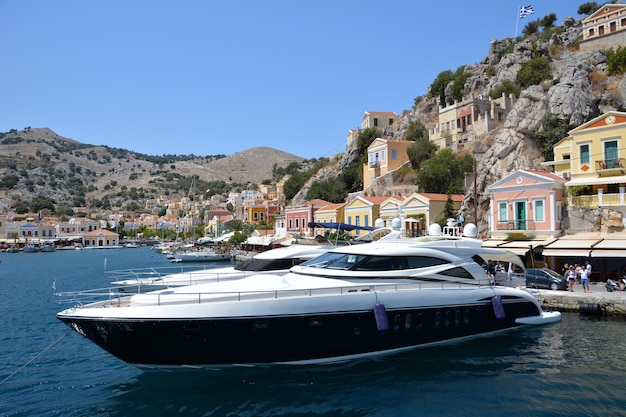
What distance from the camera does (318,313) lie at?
35.4 feet

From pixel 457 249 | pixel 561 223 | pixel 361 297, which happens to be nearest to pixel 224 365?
pixel 361 297

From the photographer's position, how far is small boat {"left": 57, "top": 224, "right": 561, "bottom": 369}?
10227 millimetres

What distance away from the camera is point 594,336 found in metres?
14.7

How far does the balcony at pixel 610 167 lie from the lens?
81.6 feet

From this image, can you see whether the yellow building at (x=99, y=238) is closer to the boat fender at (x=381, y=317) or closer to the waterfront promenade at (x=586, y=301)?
the waterfront promenade at (x=586, y=301)

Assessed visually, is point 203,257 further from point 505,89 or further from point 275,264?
point 505,89

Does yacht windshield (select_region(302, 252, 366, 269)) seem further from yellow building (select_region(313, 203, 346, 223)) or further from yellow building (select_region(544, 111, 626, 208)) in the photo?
yellow building (select_region(313, 203, 346, 223))

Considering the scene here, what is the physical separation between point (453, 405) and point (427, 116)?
6682 cm

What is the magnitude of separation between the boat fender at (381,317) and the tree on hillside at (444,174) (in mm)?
36305

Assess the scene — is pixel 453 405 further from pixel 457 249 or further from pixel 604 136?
pixel 604 136

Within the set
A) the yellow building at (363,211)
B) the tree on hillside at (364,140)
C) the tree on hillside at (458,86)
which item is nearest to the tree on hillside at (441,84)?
the tree on hillside at (458,86)

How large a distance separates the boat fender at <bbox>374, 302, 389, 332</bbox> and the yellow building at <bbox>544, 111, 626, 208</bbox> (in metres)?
20.3

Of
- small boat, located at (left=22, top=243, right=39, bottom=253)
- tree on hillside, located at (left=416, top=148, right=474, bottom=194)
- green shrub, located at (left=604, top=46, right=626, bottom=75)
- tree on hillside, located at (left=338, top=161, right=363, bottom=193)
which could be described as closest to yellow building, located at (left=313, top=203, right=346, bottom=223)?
tree on hillside, located at (left=416, top=148, right=474, bottom=194)

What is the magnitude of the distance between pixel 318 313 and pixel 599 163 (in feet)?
76.3
